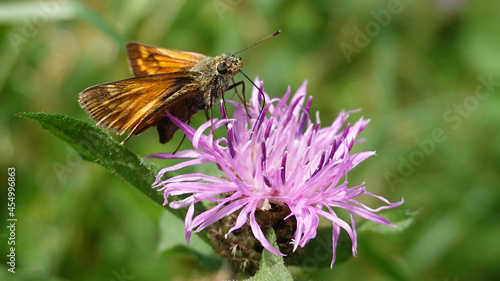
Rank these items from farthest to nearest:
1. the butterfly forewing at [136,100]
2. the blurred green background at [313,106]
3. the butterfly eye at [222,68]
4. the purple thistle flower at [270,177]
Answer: the blurred green background at [313,106], the butterfly eye at [222,68], the butterfly forewing at [136,100], the purple thistle flower at [270,177]

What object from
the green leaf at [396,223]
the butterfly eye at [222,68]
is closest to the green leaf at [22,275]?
the butterfly eye at [222,68]

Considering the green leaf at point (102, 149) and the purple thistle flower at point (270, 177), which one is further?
the purple thistle flower at point (270, 177)

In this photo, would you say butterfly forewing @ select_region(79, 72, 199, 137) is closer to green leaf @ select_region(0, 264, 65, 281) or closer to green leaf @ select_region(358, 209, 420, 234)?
green leaf @ select_region(0, 264, 65, 281)

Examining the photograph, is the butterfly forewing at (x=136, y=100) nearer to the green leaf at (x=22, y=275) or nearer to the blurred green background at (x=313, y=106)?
the green leaf at (x=22, y=275)

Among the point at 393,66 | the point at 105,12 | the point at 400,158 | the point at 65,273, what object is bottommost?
the point at 65,273

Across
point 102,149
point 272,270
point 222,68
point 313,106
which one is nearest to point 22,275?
point 102,149

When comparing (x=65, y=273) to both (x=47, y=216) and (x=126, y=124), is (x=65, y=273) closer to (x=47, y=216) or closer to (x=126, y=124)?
(x=47, y=216)

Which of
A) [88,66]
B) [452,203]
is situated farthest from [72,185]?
[452,203]
